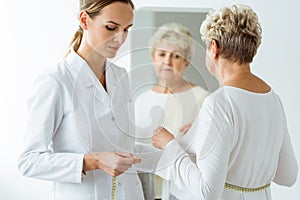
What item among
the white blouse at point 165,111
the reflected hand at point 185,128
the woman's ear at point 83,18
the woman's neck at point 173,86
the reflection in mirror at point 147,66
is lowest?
the reflected hand at point 185,128

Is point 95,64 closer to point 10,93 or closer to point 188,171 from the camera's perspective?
point 188,171

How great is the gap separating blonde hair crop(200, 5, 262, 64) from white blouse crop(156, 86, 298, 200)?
0.42 feet

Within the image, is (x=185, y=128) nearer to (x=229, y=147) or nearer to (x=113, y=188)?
(x=229, y=147)

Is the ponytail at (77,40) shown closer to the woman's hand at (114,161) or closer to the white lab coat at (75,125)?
the white lab coat at (75,125)

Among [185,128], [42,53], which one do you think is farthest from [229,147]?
[42,53]

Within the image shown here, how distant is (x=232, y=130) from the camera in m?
1.37

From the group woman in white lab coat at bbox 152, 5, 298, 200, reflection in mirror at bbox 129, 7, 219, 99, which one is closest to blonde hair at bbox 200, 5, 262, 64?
woman in white lab coat at bbox 152, 5, 298, 200

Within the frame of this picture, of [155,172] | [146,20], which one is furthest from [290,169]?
[146,20]

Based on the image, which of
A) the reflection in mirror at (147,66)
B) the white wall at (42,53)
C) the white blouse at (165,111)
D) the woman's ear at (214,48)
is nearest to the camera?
the reflection in mirror at (147,66)

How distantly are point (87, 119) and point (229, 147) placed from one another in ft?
1.30

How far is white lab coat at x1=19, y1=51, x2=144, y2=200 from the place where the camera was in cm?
127

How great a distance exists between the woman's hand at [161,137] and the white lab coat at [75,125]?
60 millimetres

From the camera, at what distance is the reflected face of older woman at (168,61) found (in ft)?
3.71

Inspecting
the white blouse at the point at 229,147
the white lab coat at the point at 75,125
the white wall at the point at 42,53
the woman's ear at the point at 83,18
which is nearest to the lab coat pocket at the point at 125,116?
the white lab coat at the point at 75,125
